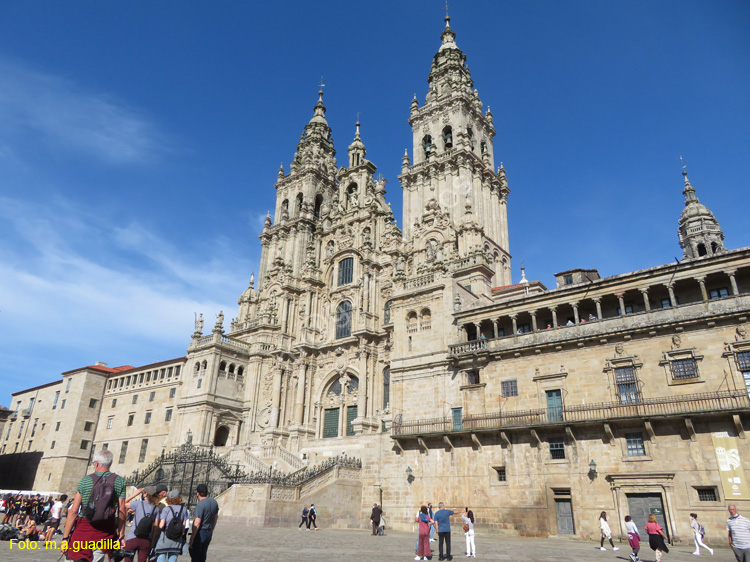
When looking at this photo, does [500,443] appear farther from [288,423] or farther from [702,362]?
[288,423]

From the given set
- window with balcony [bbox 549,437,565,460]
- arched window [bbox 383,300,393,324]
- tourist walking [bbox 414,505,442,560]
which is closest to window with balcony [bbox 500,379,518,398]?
window with balcony [bbox 549,437,565,460]

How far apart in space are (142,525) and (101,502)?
64.3 inches

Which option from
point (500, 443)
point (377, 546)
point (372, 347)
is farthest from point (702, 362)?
point (372, 347)

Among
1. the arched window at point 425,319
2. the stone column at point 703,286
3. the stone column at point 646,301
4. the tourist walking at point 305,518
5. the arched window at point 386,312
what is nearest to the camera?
the stone column at point 703,286

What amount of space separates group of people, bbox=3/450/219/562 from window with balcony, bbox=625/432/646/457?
2135 cm

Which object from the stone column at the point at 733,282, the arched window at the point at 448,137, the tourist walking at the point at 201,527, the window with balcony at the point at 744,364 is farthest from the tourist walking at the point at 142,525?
the arched window at the point at 448,137

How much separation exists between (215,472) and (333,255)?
80.4ft

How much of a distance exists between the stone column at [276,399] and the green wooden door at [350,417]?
637cm

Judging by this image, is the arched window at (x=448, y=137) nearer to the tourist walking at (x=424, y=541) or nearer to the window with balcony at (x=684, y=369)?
the window with balcony at (x=684, y=369)

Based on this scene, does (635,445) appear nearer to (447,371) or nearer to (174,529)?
(447,371)

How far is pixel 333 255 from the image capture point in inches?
2112

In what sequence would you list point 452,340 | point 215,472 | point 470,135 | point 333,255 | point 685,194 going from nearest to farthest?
point 452,340, point 215,472, point 470,135, point 333,255, point 685,194

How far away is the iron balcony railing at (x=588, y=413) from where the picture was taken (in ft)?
74.9

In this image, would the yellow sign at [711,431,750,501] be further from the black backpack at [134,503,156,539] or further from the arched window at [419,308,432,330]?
the black backpack at [134,503,156,539]
